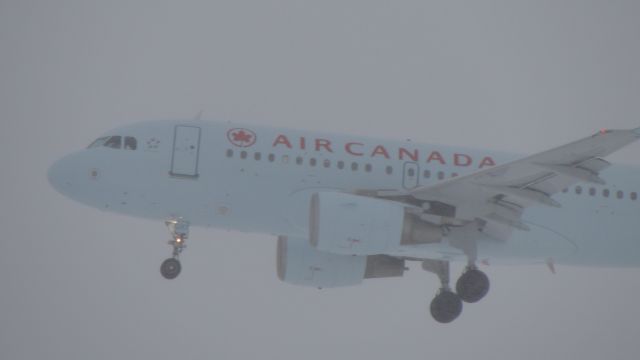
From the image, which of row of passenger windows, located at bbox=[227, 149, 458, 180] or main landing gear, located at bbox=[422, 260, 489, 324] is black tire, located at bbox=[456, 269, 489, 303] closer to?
main landing gear, located at bbox=[422, 260, 489, 324]

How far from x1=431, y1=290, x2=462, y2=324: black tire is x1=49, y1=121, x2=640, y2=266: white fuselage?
1.26 meters

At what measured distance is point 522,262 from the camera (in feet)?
101

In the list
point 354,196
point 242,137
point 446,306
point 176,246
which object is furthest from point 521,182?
point 176,246

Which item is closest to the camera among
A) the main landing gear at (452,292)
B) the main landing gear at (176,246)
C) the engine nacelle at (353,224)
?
the engine nacelle at (353,224)

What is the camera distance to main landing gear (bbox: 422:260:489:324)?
2880cm

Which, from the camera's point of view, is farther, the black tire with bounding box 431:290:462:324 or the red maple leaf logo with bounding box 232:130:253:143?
the black tire with bounding box 431:290:462:324

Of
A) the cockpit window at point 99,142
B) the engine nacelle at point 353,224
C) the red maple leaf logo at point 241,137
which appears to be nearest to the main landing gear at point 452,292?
the engine nacelle at point 353,224

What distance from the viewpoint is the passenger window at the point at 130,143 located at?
28.7 meters

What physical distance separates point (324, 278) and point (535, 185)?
794cm

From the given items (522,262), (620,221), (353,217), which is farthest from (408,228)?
(620,221)

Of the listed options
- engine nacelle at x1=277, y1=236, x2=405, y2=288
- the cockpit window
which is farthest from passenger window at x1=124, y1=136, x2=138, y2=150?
engine nacelle at x1=277, y1=236, x2=405, y2=288

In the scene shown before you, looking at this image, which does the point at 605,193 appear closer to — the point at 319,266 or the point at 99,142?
the point at 319,266

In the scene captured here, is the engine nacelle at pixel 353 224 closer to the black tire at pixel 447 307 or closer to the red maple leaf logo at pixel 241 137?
the red maple leaf logo at pixel 241 137

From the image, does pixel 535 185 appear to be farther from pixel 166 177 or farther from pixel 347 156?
pixel 166 177
